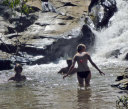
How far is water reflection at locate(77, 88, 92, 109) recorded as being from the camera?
23.4 ft

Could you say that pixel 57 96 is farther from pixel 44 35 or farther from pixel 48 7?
pixel 48 7

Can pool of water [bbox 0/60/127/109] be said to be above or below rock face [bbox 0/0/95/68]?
below

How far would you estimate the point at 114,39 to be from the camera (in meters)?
23.2

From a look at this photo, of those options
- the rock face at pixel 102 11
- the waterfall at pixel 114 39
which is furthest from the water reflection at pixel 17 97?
the rock face at pixel 102 11

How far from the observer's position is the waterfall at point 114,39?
2046 cm

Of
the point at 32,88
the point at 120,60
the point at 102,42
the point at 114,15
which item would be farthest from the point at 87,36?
the point at 32,88

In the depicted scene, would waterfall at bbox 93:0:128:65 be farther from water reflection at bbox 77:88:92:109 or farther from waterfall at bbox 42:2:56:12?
water reflection at bbox 77:88:92:109

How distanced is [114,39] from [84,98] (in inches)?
610

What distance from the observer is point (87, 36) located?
22.0m

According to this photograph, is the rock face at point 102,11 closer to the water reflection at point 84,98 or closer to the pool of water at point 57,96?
the pool of water at point 57,96

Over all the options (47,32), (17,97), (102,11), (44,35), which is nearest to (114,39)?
(102,11)

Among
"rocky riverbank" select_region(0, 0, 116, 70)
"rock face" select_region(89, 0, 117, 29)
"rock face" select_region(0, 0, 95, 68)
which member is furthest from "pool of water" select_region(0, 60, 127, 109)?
"rock face" select_region(89, 0, 117, 29)

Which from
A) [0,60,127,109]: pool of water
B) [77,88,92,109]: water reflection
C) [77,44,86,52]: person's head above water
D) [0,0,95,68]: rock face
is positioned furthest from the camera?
[0,0,95,68]: rock face

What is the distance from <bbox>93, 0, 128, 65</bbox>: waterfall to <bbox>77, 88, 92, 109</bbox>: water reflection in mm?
10394
